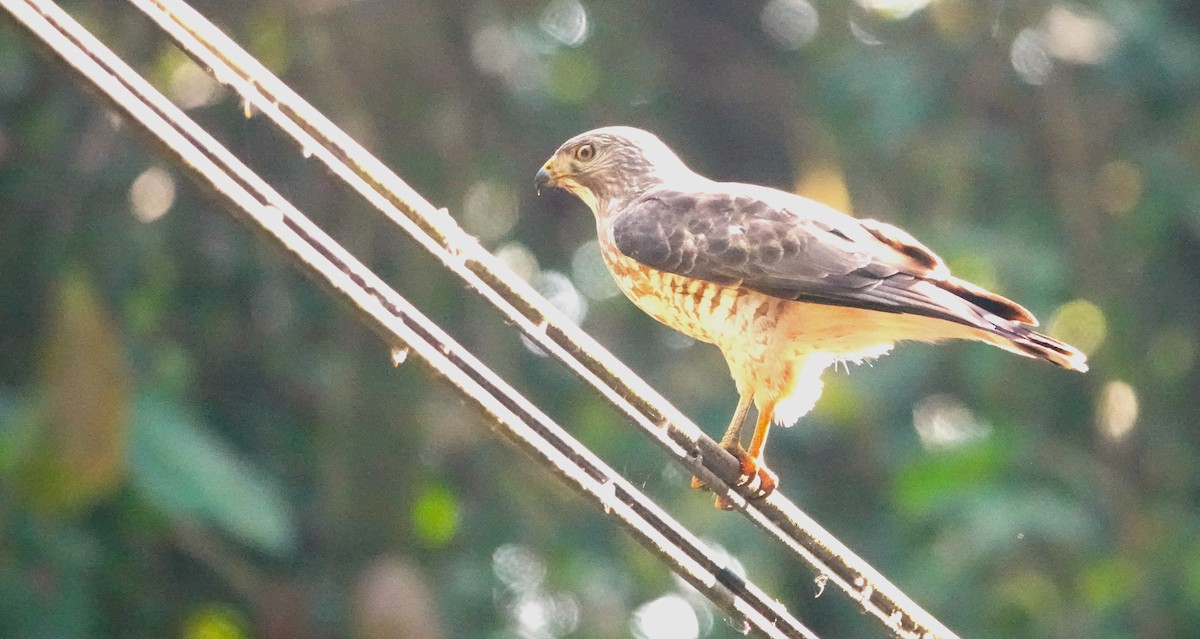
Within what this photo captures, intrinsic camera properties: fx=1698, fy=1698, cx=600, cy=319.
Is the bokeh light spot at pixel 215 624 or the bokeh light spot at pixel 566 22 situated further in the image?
the bokeh light spot at pixel 566 22

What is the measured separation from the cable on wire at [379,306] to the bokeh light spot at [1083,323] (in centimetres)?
486

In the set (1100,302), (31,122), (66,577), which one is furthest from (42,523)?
(1100,302)

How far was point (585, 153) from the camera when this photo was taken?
5.03 m

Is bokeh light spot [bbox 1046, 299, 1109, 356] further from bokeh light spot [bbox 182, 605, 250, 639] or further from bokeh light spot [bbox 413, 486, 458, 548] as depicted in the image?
bokeh light spot [bbox 182, 605, 250, 639]

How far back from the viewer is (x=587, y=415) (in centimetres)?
828

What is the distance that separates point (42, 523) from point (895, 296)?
133 inches

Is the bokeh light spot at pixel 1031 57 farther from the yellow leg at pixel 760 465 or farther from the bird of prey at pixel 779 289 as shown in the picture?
the yellow leg at pixel 760 465

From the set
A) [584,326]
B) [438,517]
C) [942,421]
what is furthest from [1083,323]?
[438,517]

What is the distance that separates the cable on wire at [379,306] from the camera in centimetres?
217

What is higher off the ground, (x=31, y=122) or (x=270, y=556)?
Answer: (x=31, y=122)

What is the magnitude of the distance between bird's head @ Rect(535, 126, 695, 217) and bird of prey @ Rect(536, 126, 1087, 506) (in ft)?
1.08

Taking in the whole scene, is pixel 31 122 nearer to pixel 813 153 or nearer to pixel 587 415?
pixel 587 415

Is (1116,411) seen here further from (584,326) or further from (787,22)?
(787,22)

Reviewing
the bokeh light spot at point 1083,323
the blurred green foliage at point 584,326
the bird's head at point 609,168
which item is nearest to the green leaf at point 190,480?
the blurred green foliage at point 584,326
